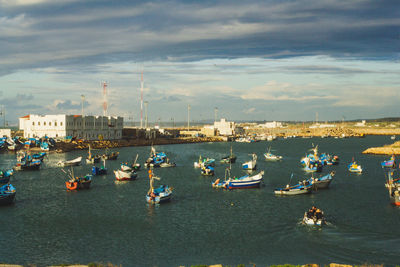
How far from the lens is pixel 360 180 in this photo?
6481 cm

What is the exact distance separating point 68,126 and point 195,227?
107732 millimetres

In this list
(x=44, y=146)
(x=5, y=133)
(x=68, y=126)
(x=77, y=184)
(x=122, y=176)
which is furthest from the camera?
(x=5, y=133)

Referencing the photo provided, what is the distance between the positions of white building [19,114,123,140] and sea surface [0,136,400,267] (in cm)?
7794

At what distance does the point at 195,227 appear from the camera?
36.3m

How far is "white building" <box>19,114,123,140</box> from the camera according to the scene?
135 m

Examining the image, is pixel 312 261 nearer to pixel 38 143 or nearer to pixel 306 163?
pixel 306 163

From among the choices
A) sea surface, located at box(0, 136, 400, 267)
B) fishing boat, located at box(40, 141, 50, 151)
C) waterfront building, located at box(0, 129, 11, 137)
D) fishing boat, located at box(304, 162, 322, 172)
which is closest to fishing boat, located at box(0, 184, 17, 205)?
sea surface, located at box(0, 136, 400, 267)

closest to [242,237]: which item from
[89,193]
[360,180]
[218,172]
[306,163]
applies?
[89,193]

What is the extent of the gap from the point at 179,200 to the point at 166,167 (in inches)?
1397

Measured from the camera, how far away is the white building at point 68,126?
13512 cm

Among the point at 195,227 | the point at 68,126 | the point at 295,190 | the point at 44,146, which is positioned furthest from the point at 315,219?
the point at 68,126

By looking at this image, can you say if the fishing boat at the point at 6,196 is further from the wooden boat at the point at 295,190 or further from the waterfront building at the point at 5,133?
the waterfront building at the point at 5,133

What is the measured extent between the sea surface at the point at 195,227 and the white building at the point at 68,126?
7794cm

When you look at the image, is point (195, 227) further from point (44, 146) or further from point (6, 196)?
point (44, 146)
